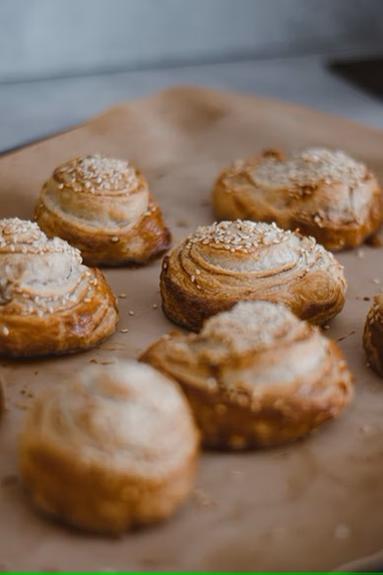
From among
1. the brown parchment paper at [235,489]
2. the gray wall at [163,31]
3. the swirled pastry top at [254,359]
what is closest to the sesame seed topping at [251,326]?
the swirled pastry top at [254,359]

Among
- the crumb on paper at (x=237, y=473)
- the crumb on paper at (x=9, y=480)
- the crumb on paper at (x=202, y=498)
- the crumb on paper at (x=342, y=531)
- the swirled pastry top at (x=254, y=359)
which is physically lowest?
the crumb on paper at (x=9, y=480)

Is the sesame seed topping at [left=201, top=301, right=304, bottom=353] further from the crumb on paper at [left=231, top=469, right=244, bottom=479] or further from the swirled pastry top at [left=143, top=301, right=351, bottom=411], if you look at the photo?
the crumb on paper at [left=231, top=469, right=244, bottom=479]

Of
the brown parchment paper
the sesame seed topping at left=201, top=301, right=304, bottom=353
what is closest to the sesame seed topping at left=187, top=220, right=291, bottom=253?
the brown parchment paper

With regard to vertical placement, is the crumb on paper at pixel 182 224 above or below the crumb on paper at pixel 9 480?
below

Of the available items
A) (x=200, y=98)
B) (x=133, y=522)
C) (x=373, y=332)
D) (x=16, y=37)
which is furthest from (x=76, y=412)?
(x=16, y=37)

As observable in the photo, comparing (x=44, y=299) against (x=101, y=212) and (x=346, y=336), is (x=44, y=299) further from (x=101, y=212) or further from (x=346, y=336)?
(x=346, y=336)

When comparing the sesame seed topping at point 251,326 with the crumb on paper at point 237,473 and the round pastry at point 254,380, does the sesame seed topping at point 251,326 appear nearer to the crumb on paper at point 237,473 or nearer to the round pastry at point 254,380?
the round pastry at point 254,380

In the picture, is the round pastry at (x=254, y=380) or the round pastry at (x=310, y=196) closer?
the round pastry at (x=254, y=380)
